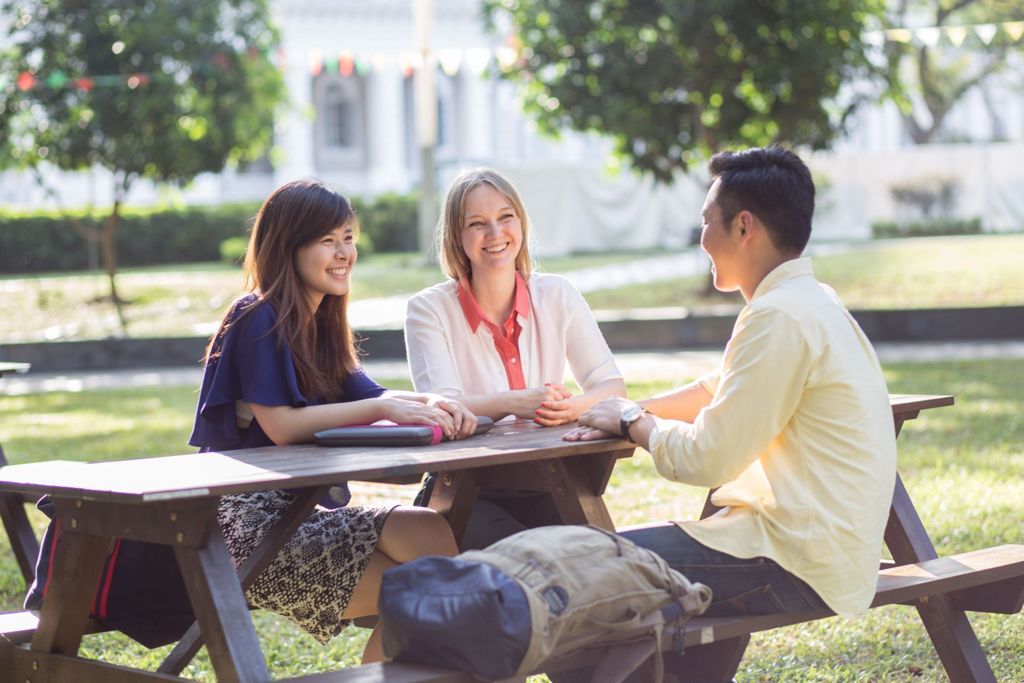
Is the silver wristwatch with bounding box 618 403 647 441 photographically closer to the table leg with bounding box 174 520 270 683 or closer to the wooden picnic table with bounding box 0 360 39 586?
the table leg with bounding box 174 520 270 683

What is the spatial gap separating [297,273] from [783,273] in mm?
1366

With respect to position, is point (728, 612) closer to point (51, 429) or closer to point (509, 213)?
point (509, 213)

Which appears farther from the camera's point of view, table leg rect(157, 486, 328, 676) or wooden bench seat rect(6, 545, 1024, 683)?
table leg rect(157, 486, 328, 676)

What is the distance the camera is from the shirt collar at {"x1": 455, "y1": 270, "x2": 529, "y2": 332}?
4.42m

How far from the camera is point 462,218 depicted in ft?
14.5

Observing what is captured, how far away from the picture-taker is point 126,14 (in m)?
16.4

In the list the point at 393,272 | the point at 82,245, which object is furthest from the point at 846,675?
the point at 82,245

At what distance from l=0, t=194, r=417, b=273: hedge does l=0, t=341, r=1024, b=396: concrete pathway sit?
35.9 ft

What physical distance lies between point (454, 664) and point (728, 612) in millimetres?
754

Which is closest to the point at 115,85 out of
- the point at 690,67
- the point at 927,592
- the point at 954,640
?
the point at 690,67

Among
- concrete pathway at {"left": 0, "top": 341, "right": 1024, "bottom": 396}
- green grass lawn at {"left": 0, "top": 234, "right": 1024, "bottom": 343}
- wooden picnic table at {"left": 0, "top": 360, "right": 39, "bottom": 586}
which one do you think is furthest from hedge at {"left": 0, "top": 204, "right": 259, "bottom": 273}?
wooden picnic table at {"left": 0, "top": 360, "right": 39, "bottom": 586}

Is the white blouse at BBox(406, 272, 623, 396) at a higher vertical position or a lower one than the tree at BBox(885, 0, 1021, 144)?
lower

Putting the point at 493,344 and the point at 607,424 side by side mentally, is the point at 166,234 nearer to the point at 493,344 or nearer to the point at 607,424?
the point at 493,344

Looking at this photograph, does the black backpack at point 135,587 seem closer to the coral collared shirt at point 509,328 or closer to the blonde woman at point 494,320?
the blonde woman at point 494,320
